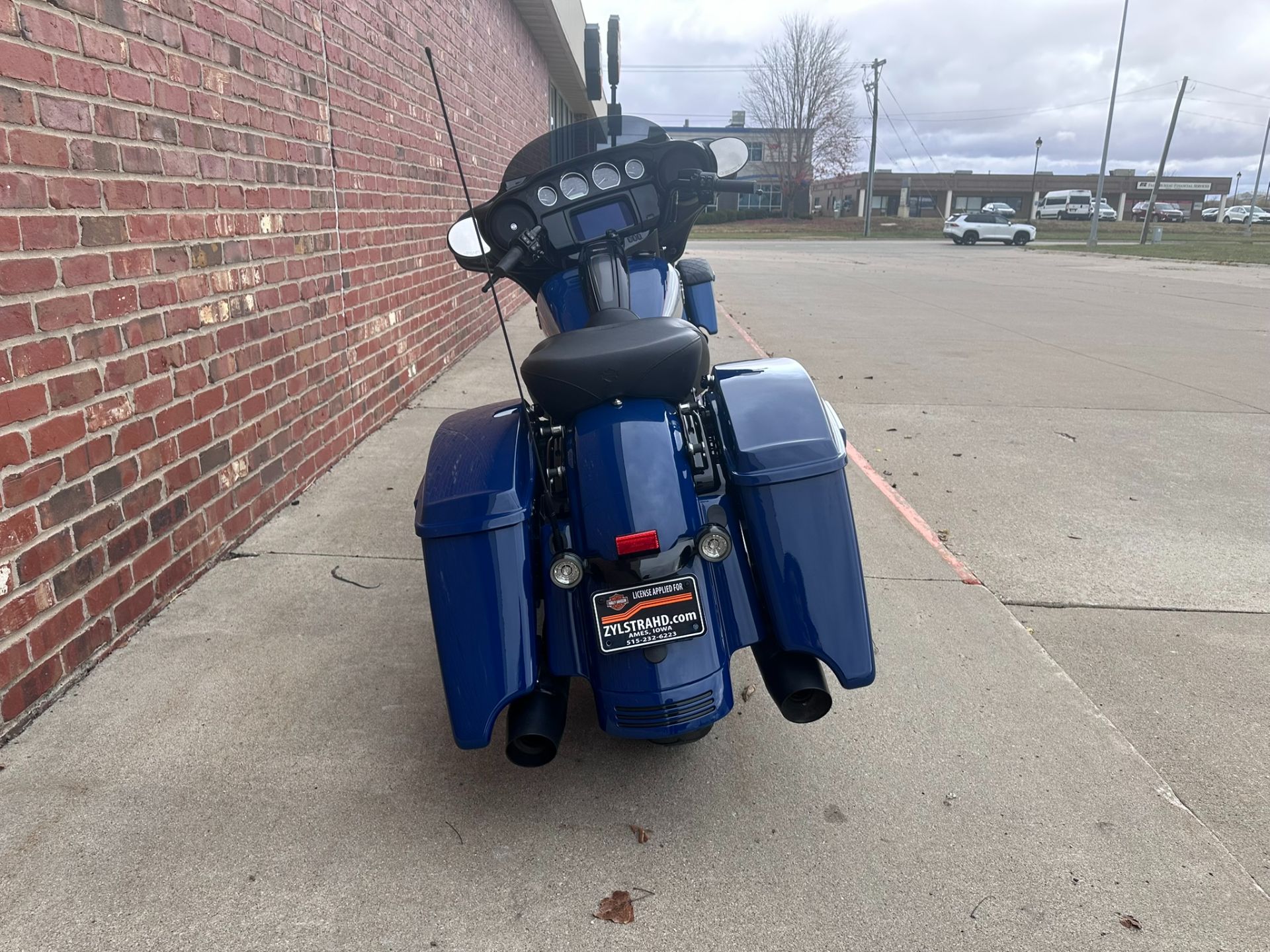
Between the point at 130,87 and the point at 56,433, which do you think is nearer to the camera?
the point at 56,433

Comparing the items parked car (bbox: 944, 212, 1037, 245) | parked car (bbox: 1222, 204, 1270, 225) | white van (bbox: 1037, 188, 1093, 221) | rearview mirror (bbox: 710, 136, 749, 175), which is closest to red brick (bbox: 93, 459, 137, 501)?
rearview mirror (bbox: 710, 136, 749, 175)

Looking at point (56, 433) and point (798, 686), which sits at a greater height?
point (56, 433)

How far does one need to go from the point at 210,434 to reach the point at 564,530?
1959 millimetres

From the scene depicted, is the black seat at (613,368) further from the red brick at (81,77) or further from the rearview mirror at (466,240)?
the red brick at (81,77)

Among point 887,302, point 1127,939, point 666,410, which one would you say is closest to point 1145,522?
point 1127,939

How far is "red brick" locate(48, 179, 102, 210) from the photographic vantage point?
254 cm

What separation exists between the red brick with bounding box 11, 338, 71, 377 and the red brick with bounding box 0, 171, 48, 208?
37 centimetres

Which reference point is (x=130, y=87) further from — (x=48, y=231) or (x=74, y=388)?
(x=74, y=388)

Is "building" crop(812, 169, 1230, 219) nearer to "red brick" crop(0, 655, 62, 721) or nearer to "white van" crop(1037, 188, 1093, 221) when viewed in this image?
"white van" crop(1037, 188, 1093, 221)

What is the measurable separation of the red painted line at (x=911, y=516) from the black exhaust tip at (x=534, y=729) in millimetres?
2121

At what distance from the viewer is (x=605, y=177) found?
322cm

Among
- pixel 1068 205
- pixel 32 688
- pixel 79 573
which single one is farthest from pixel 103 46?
pixel 1068 205

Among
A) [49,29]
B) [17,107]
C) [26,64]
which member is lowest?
[17,107]

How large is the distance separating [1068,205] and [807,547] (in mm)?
72300
